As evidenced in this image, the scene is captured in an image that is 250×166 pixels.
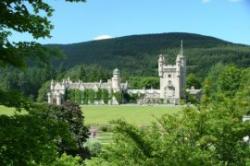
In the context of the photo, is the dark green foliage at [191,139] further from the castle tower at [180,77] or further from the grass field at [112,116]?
the castle tower at [180,77]

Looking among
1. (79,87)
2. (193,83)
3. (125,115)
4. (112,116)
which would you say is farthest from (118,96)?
(112,116)

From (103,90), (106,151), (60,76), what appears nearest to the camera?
(106,151)

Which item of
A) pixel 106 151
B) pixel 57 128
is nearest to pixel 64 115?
pixel 106 151

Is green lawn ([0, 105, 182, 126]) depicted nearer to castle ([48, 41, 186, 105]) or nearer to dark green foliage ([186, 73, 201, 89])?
castle ([48, 41, 186, 105])

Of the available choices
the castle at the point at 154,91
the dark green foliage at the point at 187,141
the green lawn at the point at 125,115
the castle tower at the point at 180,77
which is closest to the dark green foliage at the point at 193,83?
the castle tower at the point at 180,77

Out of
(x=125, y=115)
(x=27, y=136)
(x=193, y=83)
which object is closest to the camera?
(x=27, y=136)

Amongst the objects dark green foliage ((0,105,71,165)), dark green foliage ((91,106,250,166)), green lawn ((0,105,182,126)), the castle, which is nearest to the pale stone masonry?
the castle

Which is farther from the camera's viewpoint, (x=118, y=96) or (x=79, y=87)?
(x=79, y=87)

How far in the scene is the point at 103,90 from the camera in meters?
156

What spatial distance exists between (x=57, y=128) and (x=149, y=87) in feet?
578

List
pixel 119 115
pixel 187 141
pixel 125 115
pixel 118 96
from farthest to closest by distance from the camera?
pixel 118 96 < pixel 119 115 < pixel 125 115 < pixel 187 141

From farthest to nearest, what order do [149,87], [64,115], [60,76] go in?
[60,76]
[149,87]
[64,115]

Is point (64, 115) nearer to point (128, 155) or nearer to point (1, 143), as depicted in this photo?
point (128, 155)

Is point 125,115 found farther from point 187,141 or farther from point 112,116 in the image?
point 187,141
